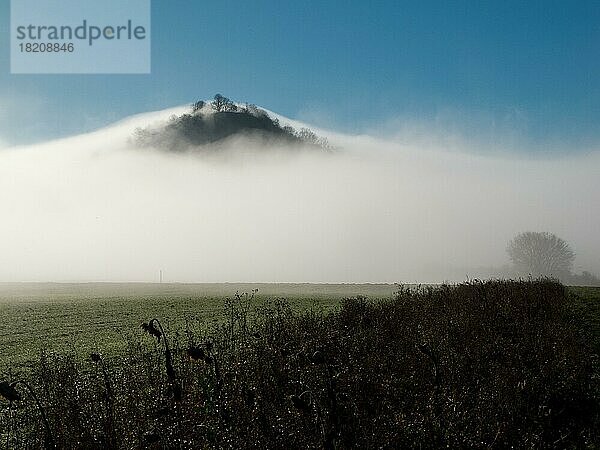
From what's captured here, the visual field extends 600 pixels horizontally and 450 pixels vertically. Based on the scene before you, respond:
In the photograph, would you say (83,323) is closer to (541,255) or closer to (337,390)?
(337,390)

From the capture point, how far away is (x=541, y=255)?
293 ft

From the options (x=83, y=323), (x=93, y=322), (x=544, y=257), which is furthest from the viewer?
(x=544, y=257)

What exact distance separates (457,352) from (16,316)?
19746 mm

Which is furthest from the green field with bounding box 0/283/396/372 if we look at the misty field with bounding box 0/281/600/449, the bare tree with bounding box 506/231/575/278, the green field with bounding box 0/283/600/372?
the bare tree with bounding box 506/231/575/278

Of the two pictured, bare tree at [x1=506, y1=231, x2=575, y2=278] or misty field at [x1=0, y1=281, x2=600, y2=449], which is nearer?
misty field at [x1=0, y1=281, x2=600, y2=449]

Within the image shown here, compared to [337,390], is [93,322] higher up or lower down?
lower down

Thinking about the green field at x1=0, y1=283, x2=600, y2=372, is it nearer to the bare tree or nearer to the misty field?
the misty field

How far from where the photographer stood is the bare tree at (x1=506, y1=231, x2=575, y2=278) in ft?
290

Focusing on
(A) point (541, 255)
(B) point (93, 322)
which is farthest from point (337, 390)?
(A) point (541, 255)

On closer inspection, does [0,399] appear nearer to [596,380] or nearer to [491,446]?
[491,446]

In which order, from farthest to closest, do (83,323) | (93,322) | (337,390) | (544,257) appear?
(544,257) < (93,322) < (83,323) < (337,390)

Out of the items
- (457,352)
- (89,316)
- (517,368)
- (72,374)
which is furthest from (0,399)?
(89,316)

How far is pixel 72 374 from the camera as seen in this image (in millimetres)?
8172

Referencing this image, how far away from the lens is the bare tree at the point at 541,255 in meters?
88.4
